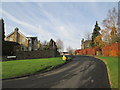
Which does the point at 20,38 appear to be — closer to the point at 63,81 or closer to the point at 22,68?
the point at 22,68

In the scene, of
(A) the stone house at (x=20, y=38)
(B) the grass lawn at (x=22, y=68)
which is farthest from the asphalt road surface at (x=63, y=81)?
(A) the stone house at (x=20, y=38)

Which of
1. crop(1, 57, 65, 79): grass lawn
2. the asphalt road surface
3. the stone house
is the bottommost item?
the asphalt road surface

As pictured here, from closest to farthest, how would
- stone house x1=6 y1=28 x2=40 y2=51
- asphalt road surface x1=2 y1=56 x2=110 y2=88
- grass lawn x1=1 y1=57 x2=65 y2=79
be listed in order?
asphalt road surface x1=2 y1=56 x2=110 y2=88, grass lawn x1=1 y1=57 x2=65 y2=79, stone house x1=6 y1=28 x2=40 y2=51

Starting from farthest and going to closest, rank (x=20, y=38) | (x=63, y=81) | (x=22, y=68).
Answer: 1. (x=20, y=38)
2. (x=22, y=68)
3. (x=63, y=81)

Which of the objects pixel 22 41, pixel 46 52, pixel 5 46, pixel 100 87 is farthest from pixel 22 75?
pixel 22 41

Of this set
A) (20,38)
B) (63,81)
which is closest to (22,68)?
(63,81)

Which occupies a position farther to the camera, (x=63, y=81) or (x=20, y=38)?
(x=20, y=38)

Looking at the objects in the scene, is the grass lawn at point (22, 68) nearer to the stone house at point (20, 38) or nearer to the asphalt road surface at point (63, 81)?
the asphalt road surface at point (63, 81)

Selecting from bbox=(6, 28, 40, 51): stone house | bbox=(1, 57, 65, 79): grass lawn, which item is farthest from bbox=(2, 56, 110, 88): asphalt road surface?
bbox=(6, 28, 40, 51): stone house

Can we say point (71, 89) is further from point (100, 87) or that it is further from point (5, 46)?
point (5, 46)

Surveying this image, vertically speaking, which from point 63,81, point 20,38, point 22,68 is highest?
point 20,38

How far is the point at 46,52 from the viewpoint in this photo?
34.2 metres

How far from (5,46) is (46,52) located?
11939 millimetres

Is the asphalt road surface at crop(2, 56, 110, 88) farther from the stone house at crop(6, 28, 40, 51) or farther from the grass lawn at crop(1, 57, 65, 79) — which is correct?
the stone house at crop(6, 28, 40, 51)
